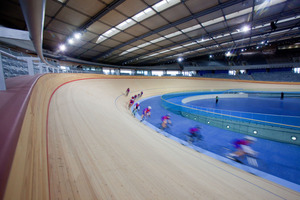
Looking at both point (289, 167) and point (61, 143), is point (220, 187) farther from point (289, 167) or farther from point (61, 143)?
point (289, 167)

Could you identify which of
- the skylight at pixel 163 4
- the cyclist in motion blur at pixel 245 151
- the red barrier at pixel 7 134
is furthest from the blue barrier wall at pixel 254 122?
the red barrier at pixel 7 134

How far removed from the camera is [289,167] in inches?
131

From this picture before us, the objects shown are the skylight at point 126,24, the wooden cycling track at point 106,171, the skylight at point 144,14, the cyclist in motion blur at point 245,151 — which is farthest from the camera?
the skylight at point 126,24

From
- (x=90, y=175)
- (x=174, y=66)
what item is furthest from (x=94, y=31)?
(x=174, y=66)

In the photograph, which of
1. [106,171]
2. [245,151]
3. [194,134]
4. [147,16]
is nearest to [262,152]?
[245,151]

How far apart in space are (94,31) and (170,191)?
465 inches

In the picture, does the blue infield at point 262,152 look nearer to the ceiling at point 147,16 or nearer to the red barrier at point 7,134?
the red barrier at point 7,134

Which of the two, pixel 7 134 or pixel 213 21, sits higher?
pixel 213 21

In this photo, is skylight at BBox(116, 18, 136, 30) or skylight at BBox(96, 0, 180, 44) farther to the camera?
skylight at BBox(116, 18, 136, 30)

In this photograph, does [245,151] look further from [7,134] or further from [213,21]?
[213,21]

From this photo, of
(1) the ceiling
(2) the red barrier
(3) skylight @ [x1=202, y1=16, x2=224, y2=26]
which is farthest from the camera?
(3) skylight @ [x1=202, y1=16, x2=224, y2=26]

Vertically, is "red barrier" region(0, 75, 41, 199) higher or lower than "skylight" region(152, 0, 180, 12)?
lower

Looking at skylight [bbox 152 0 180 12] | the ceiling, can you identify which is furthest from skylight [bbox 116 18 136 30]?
skylight [bbox 152 0 180 12]

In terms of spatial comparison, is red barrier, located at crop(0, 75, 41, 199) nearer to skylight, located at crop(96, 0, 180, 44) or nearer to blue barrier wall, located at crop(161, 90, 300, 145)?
blue barrier wall, located at crop(161, 90, 300, 145)
